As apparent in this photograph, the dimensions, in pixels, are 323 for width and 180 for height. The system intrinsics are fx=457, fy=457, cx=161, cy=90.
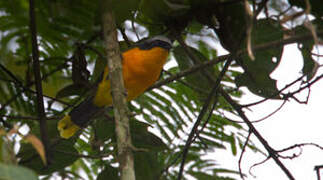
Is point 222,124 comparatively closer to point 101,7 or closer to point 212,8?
point 212,8

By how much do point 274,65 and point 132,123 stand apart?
75cm

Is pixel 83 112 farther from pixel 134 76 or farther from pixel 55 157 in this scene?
pixel 55 157

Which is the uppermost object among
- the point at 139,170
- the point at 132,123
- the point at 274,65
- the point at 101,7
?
the point at 101,7

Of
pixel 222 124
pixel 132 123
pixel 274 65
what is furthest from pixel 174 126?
pixel 274 65

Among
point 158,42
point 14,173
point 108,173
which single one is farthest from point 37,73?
point 158,42

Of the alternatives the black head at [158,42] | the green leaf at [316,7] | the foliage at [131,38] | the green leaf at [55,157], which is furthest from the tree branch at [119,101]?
the green leaf at [316,7]

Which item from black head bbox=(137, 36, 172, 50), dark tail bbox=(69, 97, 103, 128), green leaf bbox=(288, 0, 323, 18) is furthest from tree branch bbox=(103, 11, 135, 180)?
dark tail bbox=(69, 97, 103, 128)

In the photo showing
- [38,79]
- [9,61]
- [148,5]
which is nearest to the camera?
[38,79]

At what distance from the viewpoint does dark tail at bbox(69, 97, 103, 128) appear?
2.73 m

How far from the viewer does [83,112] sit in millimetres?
2879

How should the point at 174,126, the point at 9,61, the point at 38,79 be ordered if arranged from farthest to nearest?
the point at 174,126, the point at 9,61, the point at 38,79

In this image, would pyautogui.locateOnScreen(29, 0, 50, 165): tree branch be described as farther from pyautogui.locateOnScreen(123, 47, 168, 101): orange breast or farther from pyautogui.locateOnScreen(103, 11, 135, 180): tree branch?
pyautogui.locateOnScreen(123, 47, 168, 101): orange breast

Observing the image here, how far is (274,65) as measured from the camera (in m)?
2.08

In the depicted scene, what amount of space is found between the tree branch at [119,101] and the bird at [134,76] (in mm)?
795
